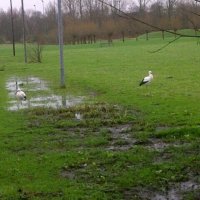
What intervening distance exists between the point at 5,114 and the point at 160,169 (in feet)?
28.0

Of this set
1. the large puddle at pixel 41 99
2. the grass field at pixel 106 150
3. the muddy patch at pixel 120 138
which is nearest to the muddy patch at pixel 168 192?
the grass field at pixel 106 150

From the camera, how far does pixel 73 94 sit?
69.9ft

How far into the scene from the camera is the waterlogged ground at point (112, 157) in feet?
25.7

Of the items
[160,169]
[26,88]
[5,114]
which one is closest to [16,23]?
[26,88]

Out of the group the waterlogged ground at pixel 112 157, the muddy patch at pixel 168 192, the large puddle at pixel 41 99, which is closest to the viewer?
the muddy patch at pixel 168 192

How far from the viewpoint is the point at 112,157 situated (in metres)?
9.74

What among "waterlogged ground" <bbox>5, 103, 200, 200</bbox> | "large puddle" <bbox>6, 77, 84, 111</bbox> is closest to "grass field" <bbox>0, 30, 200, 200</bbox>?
"waterlogged ground" <bbox>5, 103, 200, 200</bbox>

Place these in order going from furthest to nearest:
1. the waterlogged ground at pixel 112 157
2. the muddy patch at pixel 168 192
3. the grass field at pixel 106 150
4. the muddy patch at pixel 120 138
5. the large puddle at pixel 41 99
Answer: the large puddle at pixel 41 99 → the muddy patch at pixel 120 138 → the grass field at pixel 106 150 → the waterlogged ground at pixel 112 157 → the muddy patch at pixel 168 192

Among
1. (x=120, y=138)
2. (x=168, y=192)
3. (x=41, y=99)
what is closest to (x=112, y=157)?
(x=120, y=138)

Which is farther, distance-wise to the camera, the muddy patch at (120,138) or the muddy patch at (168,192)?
the muddy patch at (120,138)

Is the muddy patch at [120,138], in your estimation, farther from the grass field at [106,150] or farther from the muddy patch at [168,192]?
the muddy patch at [168,192]

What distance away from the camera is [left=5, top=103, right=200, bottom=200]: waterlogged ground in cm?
782

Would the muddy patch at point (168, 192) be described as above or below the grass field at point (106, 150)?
below

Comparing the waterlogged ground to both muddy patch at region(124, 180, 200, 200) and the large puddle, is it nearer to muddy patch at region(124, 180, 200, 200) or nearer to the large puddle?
muddy patch at region(124, 180, 200, 200)
